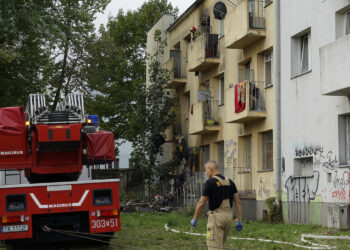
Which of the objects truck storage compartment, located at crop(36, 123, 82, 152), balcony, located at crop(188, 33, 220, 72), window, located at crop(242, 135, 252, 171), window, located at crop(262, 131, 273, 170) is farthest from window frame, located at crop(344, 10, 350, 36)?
balcony, located at crop(188, 33, 220, 72)

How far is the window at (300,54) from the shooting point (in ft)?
74.6

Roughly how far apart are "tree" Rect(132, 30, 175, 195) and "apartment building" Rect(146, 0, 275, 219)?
687mm

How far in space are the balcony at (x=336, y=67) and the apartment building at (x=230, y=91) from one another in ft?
Answer: 17.7

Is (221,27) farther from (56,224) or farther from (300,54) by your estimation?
(56,224)

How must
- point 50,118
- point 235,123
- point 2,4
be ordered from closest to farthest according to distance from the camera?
point 50,118 < point 2,4 < point 235,123

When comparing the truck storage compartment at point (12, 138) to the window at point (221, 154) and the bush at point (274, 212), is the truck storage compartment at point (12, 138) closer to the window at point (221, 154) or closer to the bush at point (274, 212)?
the bush at point (274, 212)

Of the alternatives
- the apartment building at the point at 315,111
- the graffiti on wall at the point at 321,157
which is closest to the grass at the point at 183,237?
the apartment building at the point at 315,111

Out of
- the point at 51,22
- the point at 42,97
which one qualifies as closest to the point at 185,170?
the point at 51,22

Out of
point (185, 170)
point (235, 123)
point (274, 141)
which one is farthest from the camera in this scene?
point (185, 170)

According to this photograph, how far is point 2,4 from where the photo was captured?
2597 cm

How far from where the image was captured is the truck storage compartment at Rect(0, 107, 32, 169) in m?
15.4

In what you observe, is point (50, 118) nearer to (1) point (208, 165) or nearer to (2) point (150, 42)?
(1) point (208, 165)

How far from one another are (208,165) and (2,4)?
17407mm

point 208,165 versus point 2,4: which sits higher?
point 2,4
